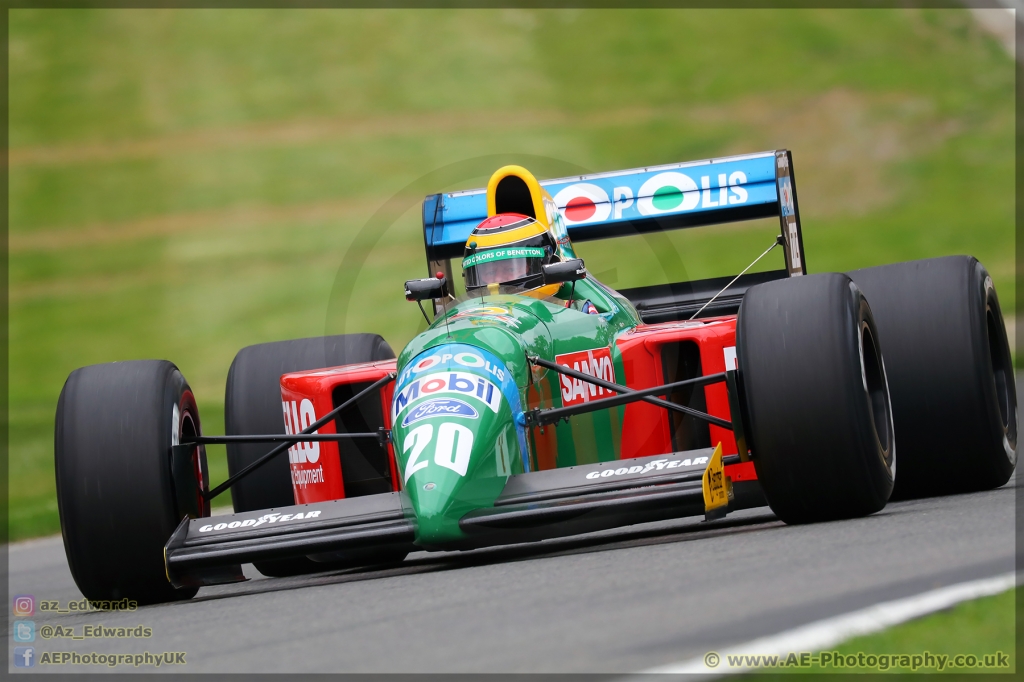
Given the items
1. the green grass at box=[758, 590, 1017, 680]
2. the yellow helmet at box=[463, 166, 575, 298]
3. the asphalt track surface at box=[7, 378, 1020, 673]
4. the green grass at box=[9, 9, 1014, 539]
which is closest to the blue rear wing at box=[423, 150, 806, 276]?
the yellow helmet at box=[463, 166, 575, 298]

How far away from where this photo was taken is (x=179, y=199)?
37594 mm

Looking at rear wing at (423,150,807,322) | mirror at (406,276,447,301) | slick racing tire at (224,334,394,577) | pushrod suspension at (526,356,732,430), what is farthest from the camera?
rear wing at (423,150,807,322)

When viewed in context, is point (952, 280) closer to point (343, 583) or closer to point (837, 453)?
point (837, 453)

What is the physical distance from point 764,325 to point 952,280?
168cm

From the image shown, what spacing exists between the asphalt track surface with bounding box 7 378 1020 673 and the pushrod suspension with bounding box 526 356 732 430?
0.61 m

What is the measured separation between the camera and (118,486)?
657 centimetres

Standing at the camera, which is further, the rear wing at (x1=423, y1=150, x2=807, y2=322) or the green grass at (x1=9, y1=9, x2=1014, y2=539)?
the green grass at (x1=9, y1=9, x2=1014, y2=539)

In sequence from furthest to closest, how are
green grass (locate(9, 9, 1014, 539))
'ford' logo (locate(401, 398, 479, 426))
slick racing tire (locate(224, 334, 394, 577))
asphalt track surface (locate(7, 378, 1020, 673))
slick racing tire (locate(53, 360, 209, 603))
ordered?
green grass (locate(9, 9, 1014, 539)) → slick racing tire (locate(224, 334, 394, 577)) → slick racing tire (locate(53, 360, 209, 603)) → 'ford' logo (locate(401, 398, 479, 426)) → asphalt track surface (locate(7, 378, 1020, 673))

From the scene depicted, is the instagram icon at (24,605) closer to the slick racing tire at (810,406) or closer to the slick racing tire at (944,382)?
the slick racing tire at (810,406)

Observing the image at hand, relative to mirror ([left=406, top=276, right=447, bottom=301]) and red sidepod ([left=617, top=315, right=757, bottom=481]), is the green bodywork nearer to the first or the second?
red sidepod ([left=617, top=315, right=757, bottom=481])

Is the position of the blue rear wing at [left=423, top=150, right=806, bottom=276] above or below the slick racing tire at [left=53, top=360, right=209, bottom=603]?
above

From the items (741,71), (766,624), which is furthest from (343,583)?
(741,71)

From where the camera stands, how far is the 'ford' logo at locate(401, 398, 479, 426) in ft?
20.2

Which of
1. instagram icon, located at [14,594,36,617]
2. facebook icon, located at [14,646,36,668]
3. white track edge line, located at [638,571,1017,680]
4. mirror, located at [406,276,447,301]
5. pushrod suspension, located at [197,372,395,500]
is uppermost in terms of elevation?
mirror, located at [406,276,447,301]
